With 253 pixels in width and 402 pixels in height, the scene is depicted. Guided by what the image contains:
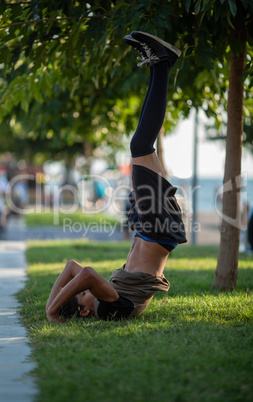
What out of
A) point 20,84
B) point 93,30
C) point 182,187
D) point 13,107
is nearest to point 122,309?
point 93,30

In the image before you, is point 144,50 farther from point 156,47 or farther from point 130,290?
point 130,290

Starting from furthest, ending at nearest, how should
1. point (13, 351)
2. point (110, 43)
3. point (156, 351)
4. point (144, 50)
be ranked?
point (110, 43), point (144, 50), point (13, 351), point (156, 351)

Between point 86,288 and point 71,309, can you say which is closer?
point 86,288

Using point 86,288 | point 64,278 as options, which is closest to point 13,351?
point 86,288

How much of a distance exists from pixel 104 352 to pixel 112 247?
989 cm

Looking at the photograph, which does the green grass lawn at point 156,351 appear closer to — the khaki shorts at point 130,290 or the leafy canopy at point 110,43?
the khaki shorts at point 130,290

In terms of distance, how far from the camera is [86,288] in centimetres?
546

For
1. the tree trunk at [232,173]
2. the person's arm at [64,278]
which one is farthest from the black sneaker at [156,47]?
the person's arm at [64,278]

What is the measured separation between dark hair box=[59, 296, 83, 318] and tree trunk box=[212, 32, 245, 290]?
2.48m

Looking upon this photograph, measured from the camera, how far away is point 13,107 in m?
9.57

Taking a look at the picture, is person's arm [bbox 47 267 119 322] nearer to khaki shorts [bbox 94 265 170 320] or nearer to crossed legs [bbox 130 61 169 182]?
khaki shorts [bbox 94 265 170 320]

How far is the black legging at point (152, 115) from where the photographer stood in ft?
18.5

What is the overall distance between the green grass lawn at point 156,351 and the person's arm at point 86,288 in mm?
241

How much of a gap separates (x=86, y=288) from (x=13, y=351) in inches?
35.7
